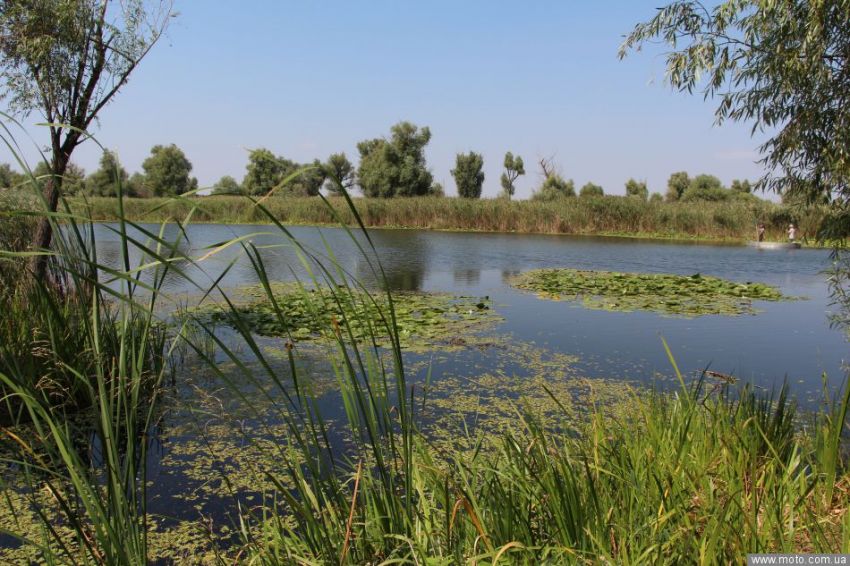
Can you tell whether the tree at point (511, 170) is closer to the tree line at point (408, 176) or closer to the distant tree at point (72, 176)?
the tree line at point (408, 176)

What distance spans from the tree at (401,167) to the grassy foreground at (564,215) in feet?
33.7

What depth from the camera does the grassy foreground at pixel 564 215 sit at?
25.8 meters

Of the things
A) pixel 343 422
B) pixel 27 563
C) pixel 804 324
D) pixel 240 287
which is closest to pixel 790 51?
pixel 343 422

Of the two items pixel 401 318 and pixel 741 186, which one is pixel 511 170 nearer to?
pixel 741 186

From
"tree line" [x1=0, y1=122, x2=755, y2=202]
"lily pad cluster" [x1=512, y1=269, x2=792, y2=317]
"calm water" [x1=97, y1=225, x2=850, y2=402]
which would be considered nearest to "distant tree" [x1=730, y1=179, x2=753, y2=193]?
"tree line" [x1=0, y1=122, x2=755, y2=202]

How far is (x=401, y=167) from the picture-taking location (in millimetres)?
40750

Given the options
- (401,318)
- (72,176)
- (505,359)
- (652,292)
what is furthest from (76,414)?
(652,292)

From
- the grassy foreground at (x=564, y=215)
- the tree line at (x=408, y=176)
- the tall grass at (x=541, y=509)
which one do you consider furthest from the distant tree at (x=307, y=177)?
the tree line at (x=408, y=176)

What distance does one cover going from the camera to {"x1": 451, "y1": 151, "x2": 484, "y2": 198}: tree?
42781mm

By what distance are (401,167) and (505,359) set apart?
119ft

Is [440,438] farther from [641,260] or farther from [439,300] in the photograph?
[641,260]

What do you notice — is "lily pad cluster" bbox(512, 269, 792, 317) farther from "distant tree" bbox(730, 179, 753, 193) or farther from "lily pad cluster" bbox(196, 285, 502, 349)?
"distant tree" bbox(730, 179, 753, 193)

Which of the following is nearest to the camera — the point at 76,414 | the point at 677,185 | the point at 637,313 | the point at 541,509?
the point at 541,509

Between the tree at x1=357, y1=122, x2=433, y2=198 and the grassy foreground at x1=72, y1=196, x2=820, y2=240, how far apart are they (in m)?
10.3
